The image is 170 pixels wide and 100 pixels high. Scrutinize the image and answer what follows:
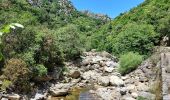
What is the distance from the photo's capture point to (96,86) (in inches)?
1315

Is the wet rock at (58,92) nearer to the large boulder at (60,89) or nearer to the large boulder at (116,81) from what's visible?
the large boulder at (60,89)

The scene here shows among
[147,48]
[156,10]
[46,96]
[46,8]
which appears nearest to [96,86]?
[46,96]

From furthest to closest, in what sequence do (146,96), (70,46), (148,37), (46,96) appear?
(148,37) → (70,46) → (46,96) → (146,96)

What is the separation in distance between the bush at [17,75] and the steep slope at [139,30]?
61.1 ft

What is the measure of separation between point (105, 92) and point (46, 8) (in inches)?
2535

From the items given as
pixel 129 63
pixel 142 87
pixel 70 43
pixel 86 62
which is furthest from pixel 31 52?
pixel 86 62

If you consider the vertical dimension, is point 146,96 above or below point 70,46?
below

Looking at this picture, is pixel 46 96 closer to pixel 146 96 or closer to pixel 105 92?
pixel 105 92

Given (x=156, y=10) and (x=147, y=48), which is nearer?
(x=147, y=48)

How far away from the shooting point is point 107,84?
3319 centimetres

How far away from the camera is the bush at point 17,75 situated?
94.3ft

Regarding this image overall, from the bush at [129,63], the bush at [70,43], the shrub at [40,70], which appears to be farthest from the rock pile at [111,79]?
the shrub at [40,70]

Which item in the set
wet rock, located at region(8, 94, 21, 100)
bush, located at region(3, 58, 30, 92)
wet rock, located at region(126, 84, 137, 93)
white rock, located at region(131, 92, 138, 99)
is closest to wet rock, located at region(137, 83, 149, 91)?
wet rock, located at region(126, 84, 137, 93)

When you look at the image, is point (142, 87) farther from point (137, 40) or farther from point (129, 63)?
point (137, 40)
